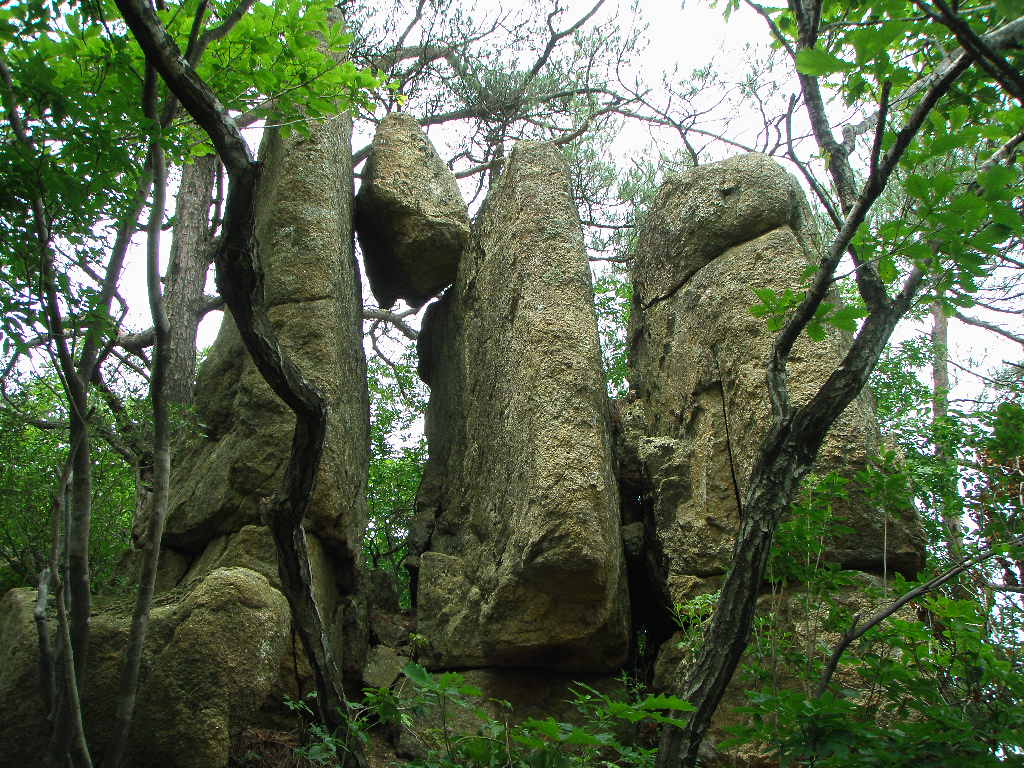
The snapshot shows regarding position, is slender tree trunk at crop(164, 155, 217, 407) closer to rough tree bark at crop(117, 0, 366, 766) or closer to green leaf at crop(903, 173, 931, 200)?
rough tree bark at crop(117, 0, 366, 766)

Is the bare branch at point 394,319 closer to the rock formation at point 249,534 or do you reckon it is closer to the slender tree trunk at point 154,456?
the rock formation at point 249,534

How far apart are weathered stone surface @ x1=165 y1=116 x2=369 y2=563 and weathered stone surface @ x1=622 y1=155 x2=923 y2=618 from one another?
6.63 ft

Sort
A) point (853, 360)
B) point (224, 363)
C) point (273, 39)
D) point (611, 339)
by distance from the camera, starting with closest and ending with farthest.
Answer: point (853, 360) < point (273, 39) < point (224, 363) < point (611, 339)

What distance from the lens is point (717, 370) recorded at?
228 inches

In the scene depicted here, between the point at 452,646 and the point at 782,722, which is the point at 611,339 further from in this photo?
the point at 782,722

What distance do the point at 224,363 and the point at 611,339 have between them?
474 centimetres

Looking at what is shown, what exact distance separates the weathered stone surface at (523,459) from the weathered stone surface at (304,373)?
72 centimetres

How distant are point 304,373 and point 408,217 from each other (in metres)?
1.84

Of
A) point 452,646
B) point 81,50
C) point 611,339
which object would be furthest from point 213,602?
point 611,339

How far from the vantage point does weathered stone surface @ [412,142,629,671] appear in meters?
4.86

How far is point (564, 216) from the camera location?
6.35m

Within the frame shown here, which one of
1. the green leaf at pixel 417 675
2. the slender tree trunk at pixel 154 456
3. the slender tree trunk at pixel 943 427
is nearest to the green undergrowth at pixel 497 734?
the green leaf at pixel 417 675

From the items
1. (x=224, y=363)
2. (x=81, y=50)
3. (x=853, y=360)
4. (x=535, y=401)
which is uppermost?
(x=81, y=50)

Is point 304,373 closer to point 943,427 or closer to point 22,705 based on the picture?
point 22,705
